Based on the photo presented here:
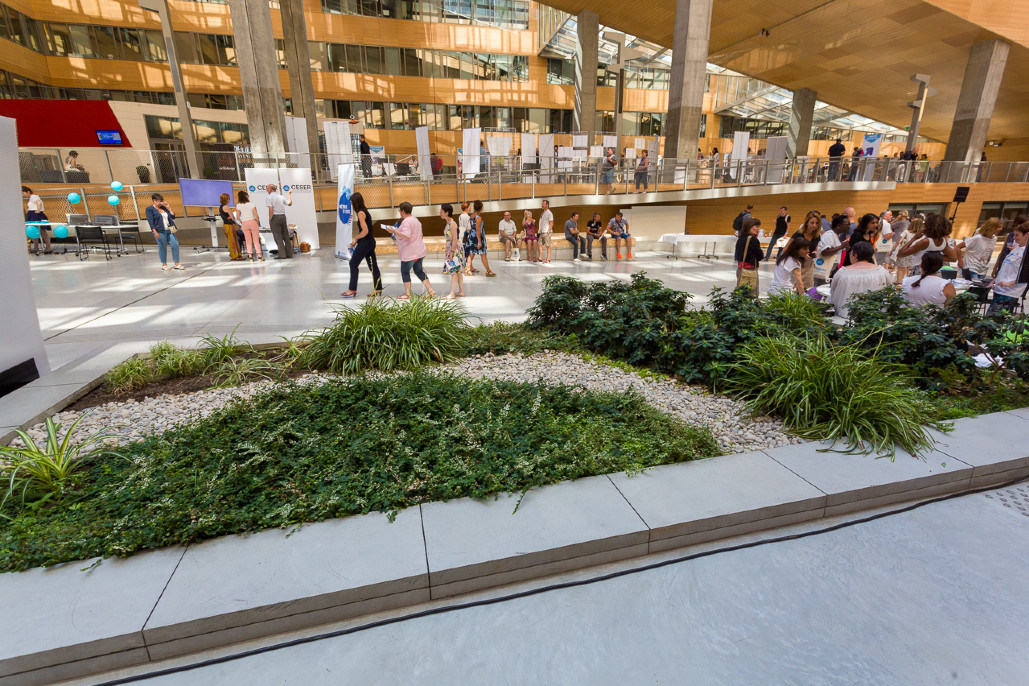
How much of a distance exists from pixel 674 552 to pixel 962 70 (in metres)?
34.5

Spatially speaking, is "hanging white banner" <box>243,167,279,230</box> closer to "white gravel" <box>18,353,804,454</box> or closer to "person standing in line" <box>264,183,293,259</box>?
"person standing in line" <box>264,183,293,259</box>

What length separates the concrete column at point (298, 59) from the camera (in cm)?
2288

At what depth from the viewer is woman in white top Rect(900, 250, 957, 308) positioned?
5848mm

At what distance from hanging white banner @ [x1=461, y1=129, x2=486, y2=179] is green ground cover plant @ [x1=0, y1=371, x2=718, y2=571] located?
49.1 ft

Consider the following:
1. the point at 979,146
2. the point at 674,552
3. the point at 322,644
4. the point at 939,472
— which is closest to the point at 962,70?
the point at 979,146

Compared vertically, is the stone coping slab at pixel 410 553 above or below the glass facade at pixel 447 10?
below

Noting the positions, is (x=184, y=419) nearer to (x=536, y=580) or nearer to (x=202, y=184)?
(x=536, y=580)

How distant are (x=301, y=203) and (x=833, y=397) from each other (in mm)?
15239

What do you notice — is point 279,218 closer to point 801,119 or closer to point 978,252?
point 978,252

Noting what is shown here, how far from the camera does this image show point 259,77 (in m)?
17.6

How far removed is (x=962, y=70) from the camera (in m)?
25.6

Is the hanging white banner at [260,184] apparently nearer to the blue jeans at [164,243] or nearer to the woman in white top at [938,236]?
the blue jeans at [164,243]

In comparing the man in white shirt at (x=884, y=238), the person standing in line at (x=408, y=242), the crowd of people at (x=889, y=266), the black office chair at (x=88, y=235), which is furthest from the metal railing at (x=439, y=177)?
the crowd of people at (x=889, y=266)

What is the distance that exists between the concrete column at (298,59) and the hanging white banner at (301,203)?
8.55 m
